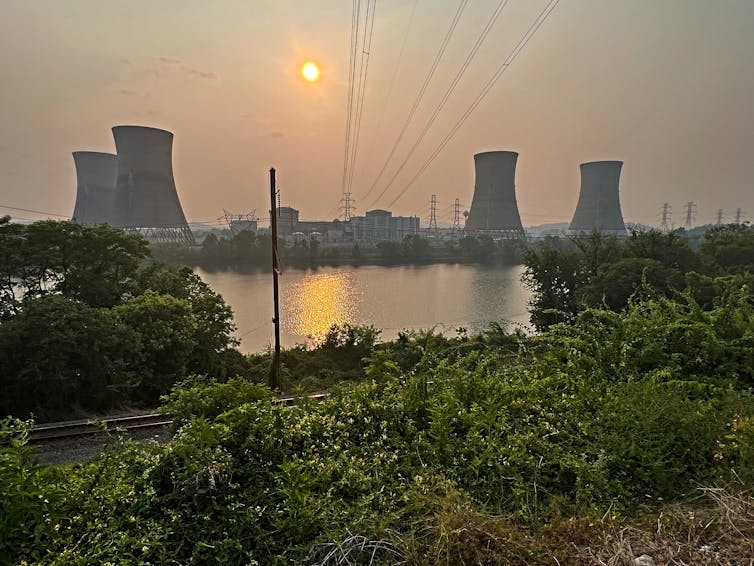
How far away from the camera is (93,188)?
2381cm

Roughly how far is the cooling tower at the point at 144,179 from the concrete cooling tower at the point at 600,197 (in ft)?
78.4

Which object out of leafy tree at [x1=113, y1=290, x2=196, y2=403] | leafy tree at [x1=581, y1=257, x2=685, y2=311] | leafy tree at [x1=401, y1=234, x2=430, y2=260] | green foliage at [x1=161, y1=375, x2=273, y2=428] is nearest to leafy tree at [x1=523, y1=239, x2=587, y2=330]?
leafy tree at [x1=581, y1=257, x2=685, y2=311]

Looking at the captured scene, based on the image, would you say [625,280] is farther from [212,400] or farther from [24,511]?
[24,511]

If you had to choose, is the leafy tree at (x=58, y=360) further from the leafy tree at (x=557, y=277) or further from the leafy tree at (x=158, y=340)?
the leafy tree at (x=557, y=277)

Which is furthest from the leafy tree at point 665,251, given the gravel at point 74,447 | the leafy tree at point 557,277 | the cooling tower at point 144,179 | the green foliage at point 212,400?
the cooling tower at point 144,179

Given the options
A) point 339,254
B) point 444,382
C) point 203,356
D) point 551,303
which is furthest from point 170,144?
point 444,382

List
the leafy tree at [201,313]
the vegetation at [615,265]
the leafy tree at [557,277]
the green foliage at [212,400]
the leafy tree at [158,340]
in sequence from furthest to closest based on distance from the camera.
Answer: the leafy tree at [557,277] → the vegetation at [615,265] → the leafy tree at [201,313] → the leafy tree at [158,340] → the green foliage at [212,400]

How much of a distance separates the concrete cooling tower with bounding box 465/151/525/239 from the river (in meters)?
6.73

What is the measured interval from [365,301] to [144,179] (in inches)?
509

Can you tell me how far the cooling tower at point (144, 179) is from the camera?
19953 millimetres

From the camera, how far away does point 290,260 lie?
22.7 meters

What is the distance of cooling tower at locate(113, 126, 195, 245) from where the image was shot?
1995 centimetres

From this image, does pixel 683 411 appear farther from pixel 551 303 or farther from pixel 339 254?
pixel 339 254

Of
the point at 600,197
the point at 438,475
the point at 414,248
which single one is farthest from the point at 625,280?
the point at 600,197
